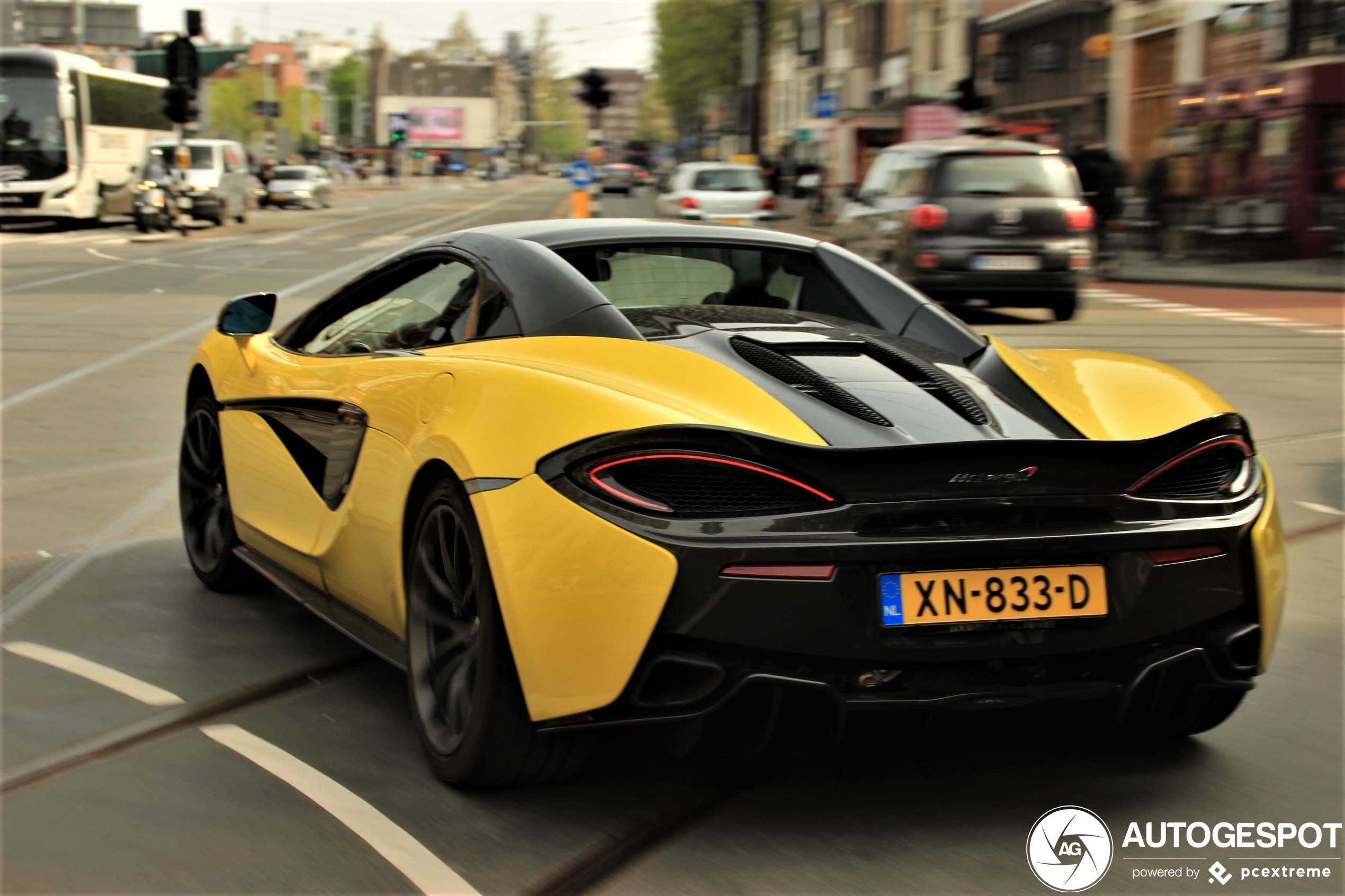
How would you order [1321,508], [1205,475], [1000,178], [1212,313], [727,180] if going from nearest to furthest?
[1205,475]
[1321,508]
[1000,178]
[1212,313]
[727,180]

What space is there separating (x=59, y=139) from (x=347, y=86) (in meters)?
158

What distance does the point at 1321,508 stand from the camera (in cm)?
683

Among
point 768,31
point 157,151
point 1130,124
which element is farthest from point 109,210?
point 768,31

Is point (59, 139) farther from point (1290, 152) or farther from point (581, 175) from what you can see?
point (1290, 152)

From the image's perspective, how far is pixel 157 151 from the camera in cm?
3425

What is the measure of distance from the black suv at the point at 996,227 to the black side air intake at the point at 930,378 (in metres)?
11.3

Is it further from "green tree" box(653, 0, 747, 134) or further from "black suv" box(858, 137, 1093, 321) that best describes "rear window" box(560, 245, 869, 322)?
"green tree" box(653, 0, 747, 134)

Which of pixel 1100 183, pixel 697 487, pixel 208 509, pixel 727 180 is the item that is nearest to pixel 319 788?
pixel 697 487

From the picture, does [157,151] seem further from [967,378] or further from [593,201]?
[967,378]

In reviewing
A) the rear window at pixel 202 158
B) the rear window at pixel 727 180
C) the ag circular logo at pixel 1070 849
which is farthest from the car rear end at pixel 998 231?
the rear window at pixel 202 158

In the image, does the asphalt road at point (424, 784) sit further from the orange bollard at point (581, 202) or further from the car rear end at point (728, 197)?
the car rear end at point (728, 197)

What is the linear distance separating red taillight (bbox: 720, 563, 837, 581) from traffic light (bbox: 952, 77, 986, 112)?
92.4ft

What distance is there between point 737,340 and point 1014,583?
39.2 inches

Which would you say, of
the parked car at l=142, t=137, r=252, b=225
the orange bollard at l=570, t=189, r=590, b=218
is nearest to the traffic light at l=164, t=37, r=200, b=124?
the parked car at l=142, t=137, r=252, b=225
